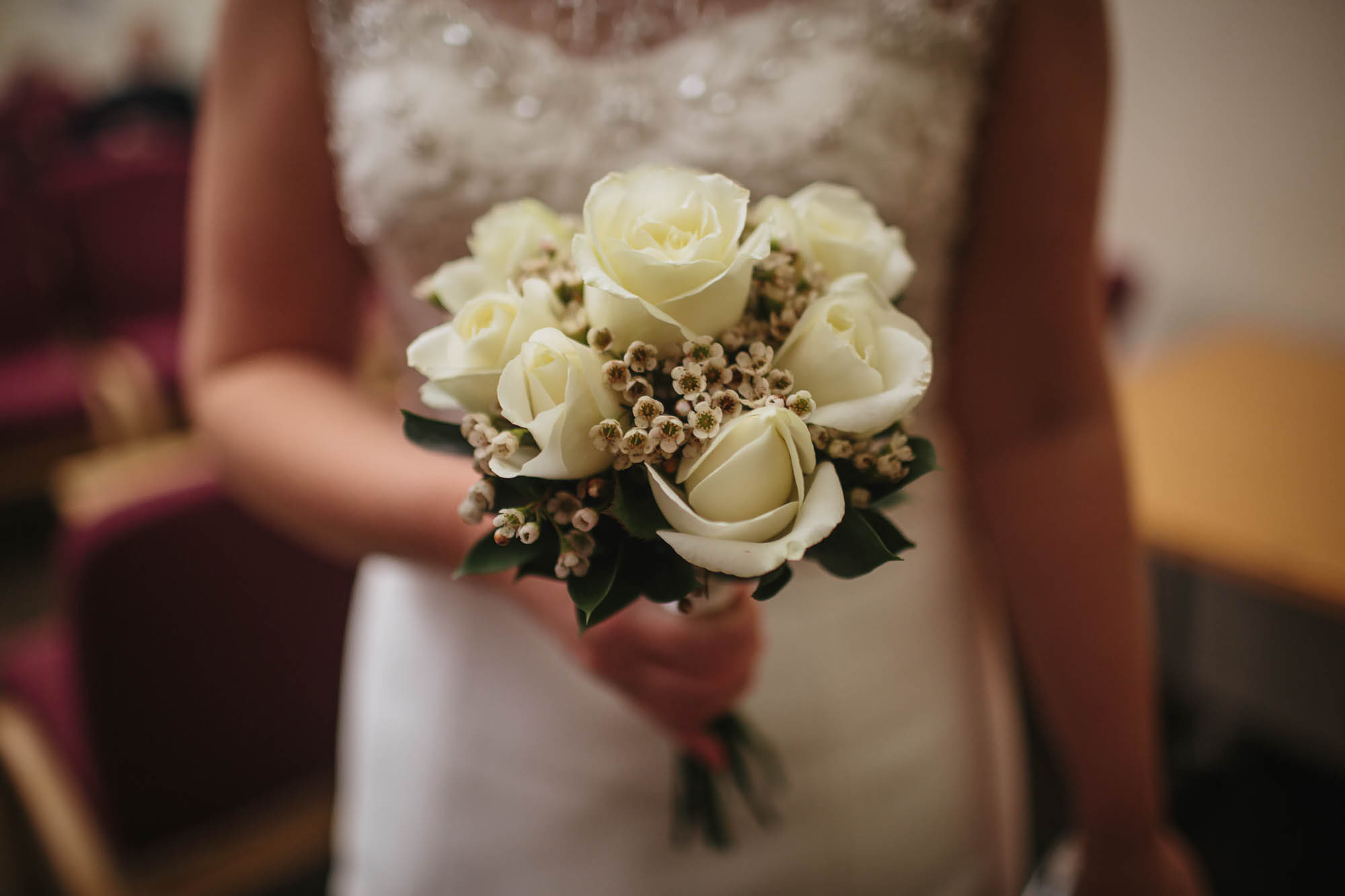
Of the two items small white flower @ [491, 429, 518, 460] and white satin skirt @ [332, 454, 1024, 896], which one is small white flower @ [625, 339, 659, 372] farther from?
white satin skirt @ [332, 454, 1024, 896]

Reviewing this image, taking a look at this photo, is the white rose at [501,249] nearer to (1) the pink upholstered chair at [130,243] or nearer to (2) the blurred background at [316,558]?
(2) the blurred background at [316,558]

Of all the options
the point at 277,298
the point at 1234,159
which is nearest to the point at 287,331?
the point at 277,298

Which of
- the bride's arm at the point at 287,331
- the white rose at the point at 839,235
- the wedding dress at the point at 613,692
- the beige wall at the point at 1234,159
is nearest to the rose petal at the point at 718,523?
the white rose at the point at 839,235

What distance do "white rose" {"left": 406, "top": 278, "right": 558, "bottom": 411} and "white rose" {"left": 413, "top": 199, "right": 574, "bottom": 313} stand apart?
1.4 inches

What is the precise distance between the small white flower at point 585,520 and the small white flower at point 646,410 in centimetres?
5

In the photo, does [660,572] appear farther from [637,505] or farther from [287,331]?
[287,331]

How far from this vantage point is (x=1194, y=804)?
7.14 feet

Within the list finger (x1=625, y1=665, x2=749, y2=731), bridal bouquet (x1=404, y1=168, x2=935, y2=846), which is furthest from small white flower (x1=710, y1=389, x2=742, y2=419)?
finger (x1=625, y1=665, x2=749, y2=731)

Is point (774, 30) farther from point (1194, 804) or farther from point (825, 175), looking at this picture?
point (1194, 804)

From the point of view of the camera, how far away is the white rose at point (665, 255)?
40 cm

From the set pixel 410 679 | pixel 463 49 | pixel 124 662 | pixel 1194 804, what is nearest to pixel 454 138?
pixel 463 49

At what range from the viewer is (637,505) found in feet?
1.37

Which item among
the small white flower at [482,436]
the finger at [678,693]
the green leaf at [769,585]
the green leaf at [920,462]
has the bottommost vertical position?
the finger at [678,693]

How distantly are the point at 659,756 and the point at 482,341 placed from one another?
628 mm
